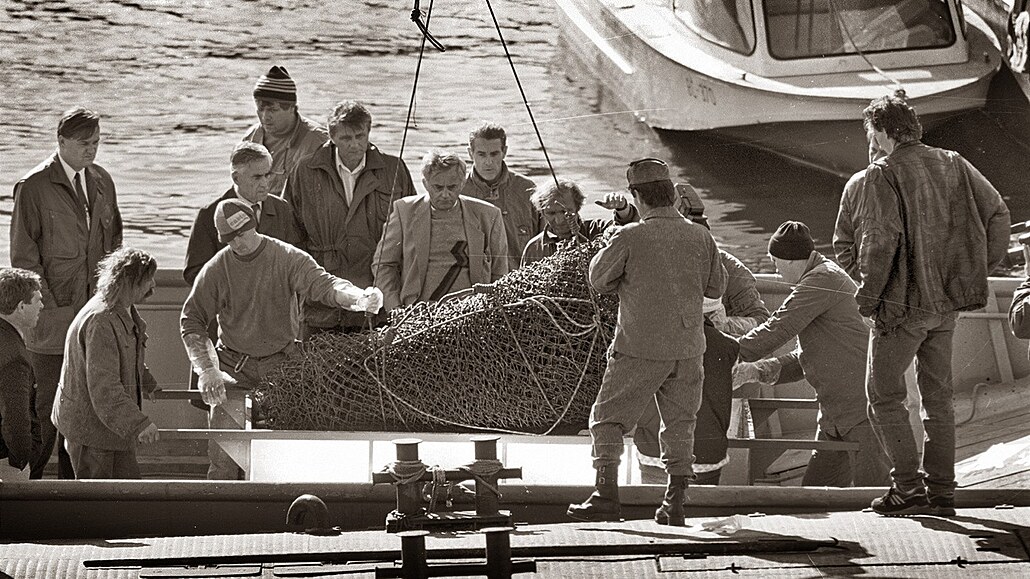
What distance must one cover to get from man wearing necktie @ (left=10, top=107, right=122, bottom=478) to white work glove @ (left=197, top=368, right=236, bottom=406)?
1.21ft

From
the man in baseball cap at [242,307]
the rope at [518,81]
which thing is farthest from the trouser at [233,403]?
the rope at [518,81]

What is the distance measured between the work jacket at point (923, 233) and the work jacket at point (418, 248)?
872 mm

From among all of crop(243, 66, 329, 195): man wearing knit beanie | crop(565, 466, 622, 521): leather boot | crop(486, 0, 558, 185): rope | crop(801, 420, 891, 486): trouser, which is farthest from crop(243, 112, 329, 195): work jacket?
crop(801, 420, 891, 486): trouser

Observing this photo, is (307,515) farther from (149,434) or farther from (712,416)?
(712,416)

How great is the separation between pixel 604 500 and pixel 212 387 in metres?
1.05

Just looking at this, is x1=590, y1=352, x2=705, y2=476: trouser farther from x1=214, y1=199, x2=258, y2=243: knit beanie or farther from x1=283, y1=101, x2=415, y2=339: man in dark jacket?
x1=214, y1=199, x2=258, y2=243: knit beanie

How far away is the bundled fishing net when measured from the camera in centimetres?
380

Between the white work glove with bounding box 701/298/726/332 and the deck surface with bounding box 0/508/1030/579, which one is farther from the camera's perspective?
the white work glove with bounding box 701/298/726/332

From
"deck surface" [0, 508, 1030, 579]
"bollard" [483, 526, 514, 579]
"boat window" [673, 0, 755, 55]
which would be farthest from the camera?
"boat window" [673, 0, 755, 55]

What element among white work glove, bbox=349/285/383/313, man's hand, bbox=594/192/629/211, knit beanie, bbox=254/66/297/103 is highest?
knit beanie, bbox=254/66/297/103

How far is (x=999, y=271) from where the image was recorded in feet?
12.3

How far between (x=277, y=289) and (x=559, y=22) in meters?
0.96

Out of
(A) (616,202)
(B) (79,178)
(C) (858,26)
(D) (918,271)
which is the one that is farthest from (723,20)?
(B) (79,178)

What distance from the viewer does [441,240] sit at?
393cm
